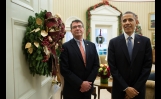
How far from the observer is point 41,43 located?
108cm

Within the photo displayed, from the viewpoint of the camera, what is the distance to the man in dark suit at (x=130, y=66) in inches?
74.2

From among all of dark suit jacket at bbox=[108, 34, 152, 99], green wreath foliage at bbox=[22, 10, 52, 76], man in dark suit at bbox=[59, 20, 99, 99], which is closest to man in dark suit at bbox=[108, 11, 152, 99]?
dark suit jacket at bbox=[108, 34, 152, 99]

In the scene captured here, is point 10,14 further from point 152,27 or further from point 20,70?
point 152,27

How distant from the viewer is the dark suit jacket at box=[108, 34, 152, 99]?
1894 millimetres

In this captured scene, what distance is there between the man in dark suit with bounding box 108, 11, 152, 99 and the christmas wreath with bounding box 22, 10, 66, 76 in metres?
0.98

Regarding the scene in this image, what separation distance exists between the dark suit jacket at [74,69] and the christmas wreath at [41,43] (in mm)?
877

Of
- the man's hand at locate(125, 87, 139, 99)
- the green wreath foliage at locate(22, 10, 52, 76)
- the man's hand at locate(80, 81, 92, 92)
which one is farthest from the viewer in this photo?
the man's hand at locate(80, 81, 92, 92)

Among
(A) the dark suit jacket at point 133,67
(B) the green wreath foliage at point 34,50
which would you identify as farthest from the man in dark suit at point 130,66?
(B) the green wreath foliage at point 34,50

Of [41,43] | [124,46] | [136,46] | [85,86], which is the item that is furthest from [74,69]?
[41,43]

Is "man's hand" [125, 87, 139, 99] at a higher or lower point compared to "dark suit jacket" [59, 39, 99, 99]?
lower

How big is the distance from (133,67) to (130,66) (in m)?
0.04

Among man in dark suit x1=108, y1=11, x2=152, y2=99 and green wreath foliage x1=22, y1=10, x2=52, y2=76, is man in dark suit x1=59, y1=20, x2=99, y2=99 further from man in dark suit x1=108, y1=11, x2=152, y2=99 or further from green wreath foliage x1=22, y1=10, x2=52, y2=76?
green wreath foliage x1=22, y1=10, x2=52, y2=76

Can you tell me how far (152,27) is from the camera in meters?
7.45

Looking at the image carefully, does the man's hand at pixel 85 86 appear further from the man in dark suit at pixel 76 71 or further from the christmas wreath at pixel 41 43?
the christmas wreath at pixel 41 43
